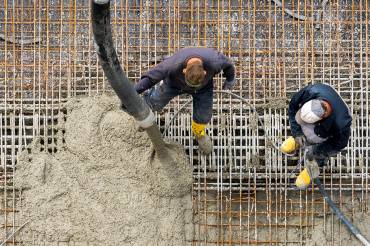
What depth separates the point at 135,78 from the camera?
5.49 metres

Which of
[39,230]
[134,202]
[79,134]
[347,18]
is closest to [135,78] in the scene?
[79,134]

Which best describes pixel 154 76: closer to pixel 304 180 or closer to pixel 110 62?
pixel 110 62

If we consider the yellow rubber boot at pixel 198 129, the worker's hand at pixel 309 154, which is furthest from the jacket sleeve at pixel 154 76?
the worker's hand at pixel 309 154

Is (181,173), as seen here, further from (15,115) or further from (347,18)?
(347,18)

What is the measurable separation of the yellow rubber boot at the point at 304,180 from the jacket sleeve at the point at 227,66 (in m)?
1.04

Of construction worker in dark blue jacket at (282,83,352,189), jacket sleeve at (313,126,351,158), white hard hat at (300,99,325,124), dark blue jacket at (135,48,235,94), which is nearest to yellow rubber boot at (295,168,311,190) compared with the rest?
construction worker in dark blue jacket at (282,83,352,189)

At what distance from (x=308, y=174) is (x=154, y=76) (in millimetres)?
1545

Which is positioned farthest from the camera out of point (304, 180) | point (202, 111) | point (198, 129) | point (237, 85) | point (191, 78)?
point (237, 85)

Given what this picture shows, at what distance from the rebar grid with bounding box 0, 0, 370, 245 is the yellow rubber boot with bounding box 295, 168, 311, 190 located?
252 millimetres

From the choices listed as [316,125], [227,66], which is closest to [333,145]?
[316,125]

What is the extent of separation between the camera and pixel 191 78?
4.31 m

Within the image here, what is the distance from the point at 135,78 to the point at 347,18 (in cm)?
193

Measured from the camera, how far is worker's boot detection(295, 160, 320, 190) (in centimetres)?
507

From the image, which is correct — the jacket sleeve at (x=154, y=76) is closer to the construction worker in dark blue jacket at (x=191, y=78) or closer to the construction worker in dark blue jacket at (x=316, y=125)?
the construction worker in dark blue jacket at (x=191, y=78)
